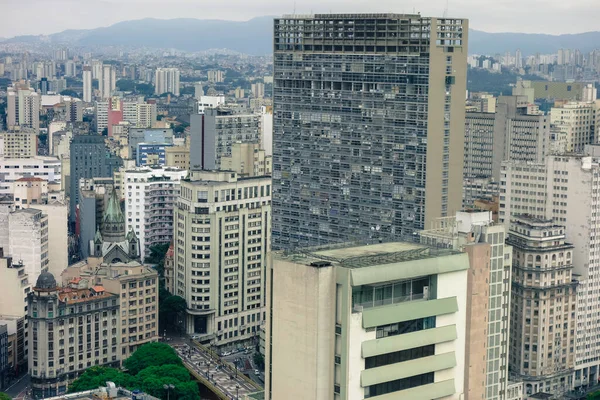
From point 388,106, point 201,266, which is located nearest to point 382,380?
point 388,106

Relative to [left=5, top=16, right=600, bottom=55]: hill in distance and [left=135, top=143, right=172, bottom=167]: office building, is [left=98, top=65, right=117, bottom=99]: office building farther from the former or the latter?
[left=135, top=143, right=172, bottom=167]: office building

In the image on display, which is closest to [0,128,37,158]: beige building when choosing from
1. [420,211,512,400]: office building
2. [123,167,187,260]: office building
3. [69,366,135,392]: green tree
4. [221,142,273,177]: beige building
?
[123,167,187,260]: office building

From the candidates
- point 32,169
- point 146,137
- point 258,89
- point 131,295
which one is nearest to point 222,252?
point 131,295

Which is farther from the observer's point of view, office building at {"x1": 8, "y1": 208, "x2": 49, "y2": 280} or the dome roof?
office building at {"x1": 8, "y1": 208, "x2": 49, "y2": 280}

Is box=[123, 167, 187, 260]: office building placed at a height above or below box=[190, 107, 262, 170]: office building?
below

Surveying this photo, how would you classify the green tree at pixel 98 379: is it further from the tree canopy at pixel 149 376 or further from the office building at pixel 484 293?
the office building at pixel 484 293

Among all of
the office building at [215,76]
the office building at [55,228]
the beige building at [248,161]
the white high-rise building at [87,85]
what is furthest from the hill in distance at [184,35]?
the office building at [55,228]

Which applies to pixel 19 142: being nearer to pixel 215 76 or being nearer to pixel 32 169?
pixel 32 169
